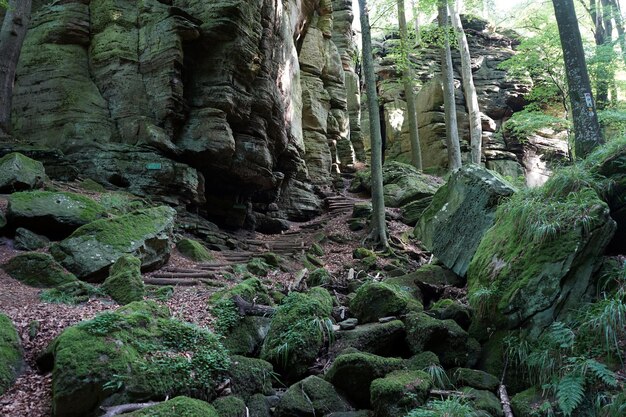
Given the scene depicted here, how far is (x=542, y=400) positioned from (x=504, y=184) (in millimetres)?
4839

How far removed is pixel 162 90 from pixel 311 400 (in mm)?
11589

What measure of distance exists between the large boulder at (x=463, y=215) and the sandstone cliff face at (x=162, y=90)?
24.6 feet

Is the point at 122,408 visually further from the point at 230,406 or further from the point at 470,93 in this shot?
the point at 470,93

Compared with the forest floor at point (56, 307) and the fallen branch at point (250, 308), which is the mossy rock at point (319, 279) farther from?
the fallen branch at point (250, 308)

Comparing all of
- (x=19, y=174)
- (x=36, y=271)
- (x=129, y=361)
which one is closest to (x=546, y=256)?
(x=129, y=361)

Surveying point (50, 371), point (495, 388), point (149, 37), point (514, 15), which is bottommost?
point (495, 388)

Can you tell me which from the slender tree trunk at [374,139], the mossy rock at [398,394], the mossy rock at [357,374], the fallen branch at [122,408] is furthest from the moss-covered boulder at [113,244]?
the slender tree trunk at [374,139]

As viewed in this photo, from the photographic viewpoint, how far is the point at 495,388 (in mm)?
4605

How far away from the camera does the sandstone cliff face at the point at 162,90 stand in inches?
Answer: 505

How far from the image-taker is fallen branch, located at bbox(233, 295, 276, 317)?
6.42m

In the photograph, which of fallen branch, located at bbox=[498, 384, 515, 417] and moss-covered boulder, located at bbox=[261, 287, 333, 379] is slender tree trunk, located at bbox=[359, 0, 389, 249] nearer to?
moss-covered boulder, located at bbox=[261, 287, 333, 379]

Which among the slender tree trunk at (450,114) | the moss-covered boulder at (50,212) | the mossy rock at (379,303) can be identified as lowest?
the mossy rock at (379,303)

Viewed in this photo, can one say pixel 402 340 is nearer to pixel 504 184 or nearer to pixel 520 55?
pixel 504 184

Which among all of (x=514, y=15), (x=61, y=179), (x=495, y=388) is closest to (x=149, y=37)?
(x=61, y=179)
